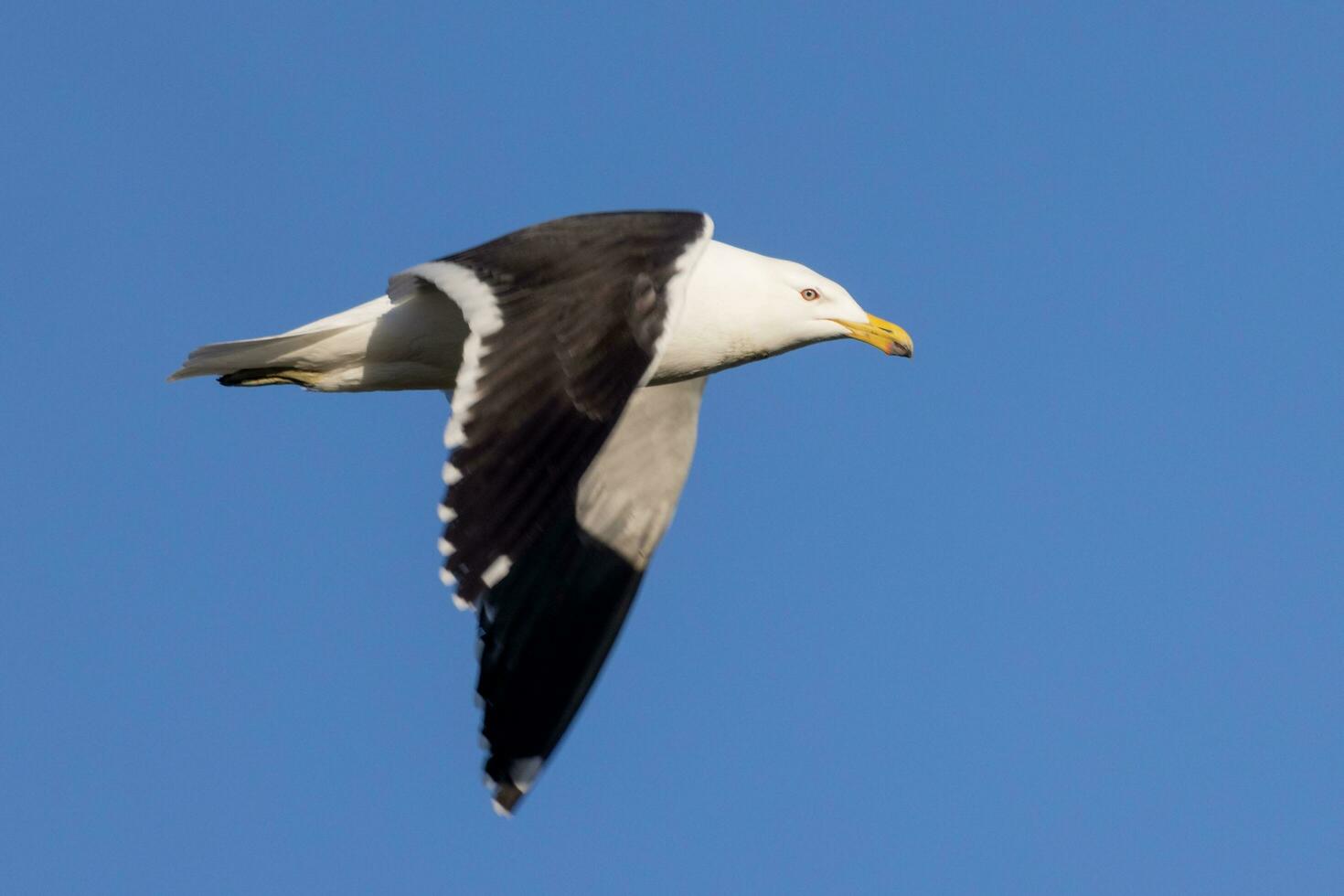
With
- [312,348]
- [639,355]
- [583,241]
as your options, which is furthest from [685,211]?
[312,348]

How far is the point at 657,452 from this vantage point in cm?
1014

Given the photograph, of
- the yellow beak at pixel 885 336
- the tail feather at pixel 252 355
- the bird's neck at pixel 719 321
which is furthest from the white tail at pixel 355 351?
the yellow beak at pixel 885 336

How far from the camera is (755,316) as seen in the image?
8805 millimetres

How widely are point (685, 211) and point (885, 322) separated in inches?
50.9

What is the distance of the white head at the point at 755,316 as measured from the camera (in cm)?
867

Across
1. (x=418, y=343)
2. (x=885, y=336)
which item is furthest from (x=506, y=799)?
(x=885, y=336)

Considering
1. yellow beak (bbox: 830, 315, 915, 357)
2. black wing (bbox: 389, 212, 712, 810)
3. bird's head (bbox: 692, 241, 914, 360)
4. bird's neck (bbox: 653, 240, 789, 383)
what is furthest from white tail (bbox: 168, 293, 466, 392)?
yellow beak (bbox: 830, 315, 915, 357)

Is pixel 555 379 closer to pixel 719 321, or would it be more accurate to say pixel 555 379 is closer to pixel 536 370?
pixel 536 370

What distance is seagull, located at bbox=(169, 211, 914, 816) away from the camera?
277 inches

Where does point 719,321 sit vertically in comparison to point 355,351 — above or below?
above

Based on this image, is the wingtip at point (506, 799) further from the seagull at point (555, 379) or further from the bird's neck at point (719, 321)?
the bird's neck at point (719, 321)

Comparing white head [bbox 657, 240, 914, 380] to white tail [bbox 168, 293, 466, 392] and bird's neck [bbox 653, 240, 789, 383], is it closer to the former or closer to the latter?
bird's neck [bbox 653, 240, 789, 383]

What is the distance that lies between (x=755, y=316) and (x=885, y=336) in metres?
0.66

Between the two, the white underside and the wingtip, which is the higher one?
the white underside
